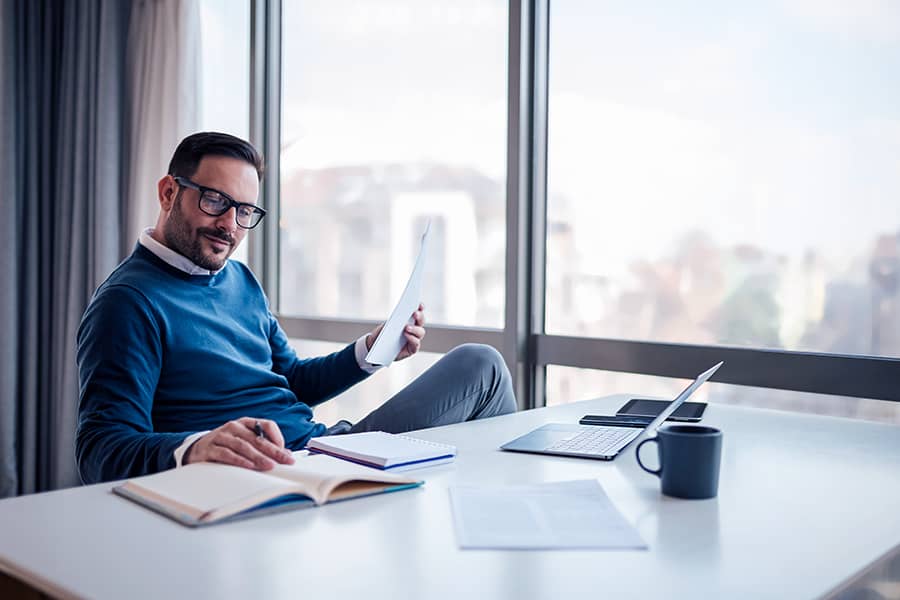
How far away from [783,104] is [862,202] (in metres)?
0.29

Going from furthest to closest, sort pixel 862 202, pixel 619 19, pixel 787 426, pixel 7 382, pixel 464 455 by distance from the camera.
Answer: pixel 7 382 < pixel 619 19 < pixel 862 202 < pixel 787 426 < pixel 464 455

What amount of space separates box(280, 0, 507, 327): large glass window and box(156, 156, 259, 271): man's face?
0.90 meters

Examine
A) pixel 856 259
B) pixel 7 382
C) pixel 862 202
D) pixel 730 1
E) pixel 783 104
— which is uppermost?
pixel 730 1

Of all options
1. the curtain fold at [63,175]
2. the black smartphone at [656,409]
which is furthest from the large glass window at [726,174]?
the curtain fold at [63,175]

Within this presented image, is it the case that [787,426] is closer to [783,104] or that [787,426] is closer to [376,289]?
[783,104]

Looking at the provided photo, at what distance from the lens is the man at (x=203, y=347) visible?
144cm

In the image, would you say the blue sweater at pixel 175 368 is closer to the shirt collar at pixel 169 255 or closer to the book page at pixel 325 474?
the shirt collar at pixel 169 255

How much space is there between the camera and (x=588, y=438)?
1.36 m

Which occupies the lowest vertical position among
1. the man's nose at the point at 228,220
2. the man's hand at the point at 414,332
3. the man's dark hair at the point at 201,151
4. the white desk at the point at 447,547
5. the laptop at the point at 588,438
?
the white desk at the point at 447,547

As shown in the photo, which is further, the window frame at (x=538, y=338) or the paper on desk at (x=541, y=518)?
the window frame at (x=538, y=338)

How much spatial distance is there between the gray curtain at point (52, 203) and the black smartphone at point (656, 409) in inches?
83.6

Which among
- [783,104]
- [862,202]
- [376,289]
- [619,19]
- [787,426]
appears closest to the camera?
[787,426]

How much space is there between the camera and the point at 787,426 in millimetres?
1526

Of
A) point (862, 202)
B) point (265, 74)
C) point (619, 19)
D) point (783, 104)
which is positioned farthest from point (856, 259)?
point (265, 74)
